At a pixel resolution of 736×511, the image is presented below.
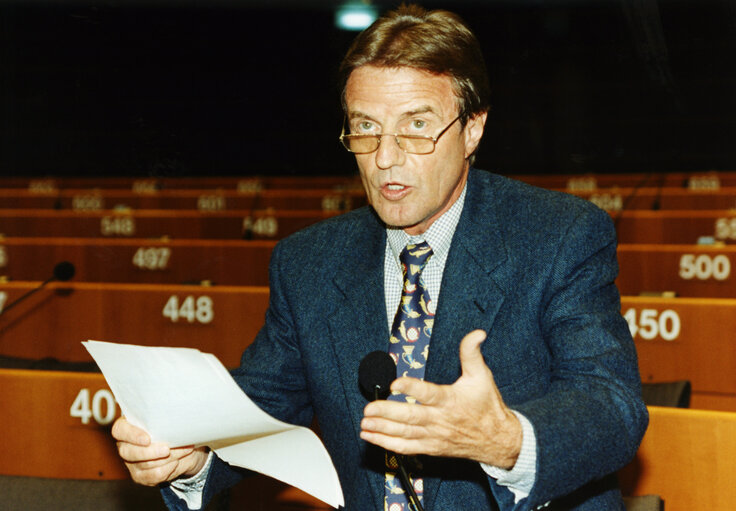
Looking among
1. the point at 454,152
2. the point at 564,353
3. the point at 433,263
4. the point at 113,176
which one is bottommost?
the point at 564,353

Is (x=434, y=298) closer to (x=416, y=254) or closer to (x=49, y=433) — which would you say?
(x=416, y=254)

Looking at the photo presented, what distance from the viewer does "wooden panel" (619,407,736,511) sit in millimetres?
2229

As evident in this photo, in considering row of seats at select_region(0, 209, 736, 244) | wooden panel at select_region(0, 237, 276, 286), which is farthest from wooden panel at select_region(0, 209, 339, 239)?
wooden panel at select_region(0, 237, 276, 286)

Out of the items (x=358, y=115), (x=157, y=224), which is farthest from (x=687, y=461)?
(x=157, y=224)

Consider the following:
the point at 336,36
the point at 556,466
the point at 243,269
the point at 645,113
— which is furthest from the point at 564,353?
the point at 645,113

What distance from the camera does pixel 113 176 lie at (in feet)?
36.0

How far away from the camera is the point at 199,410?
3.82 feet

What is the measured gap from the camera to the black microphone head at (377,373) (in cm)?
112

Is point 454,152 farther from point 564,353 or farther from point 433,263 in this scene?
point 564,353

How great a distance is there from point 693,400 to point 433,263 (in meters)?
2.65

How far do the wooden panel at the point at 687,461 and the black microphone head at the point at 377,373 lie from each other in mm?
1471

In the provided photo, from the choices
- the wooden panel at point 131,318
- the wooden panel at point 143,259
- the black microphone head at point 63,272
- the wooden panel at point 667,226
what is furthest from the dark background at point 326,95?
the black microphone head at point 63,272

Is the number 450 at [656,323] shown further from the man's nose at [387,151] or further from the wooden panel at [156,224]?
the wooden panel at [156,224]

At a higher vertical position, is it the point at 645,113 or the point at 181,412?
the point at 645,113
